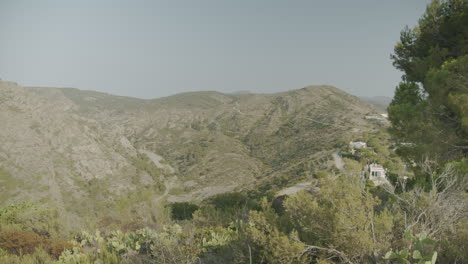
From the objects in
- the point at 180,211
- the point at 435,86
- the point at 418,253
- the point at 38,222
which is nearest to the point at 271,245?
the point at 418,253

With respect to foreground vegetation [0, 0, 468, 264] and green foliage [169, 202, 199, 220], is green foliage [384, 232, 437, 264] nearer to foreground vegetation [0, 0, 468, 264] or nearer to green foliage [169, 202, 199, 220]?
foreground vegetation [0, 0, 468, 264]

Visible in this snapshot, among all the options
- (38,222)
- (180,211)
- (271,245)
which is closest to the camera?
(271,245)

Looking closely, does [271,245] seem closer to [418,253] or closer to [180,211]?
[418,253]

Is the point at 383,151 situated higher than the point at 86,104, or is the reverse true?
the point at 86,104

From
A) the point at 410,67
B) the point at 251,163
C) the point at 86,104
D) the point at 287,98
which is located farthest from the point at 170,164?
the point at 86,104

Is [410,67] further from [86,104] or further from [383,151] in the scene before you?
[86,104]

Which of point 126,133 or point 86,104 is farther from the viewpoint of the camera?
point 86,104

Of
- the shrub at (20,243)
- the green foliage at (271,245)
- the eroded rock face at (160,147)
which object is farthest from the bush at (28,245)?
the eroded rock face at (160,147)

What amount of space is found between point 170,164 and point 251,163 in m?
35.4

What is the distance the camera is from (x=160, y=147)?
354 feet

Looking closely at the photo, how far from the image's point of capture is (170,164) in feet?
311

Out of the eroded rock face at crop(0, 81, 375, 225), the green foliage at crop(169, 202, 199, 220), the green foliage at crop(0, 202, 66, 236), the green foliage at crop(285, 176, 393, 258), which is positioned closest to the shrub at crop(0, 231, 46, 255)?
the green foliage at crop(0, 202, 66, 236)

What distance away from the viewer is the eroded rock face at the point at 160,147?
50469 millimetres

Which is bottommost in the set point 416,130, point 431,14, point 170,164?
point 170,164
